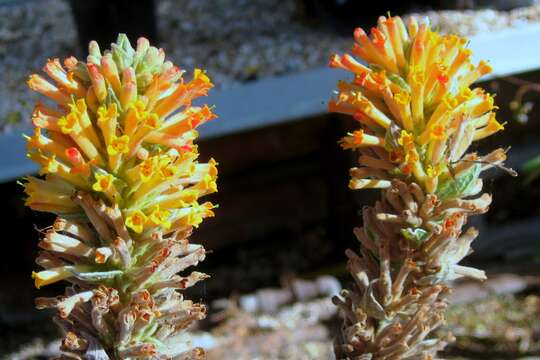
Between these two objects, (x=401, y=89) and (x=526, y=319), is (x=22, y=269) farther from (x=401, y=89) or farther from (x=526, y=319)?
(x=401, y=89)

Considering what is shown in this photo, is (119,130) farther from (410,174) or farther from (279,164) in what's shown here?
(279,164)

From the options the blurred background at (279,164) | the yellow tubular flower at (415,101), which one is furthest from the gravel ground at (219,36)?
the yellow tubular flower at (415,101)

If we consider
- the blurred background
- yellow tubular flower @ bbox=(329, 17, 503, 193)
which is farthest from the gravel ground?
yellow tubular flower @ bbox=(329, 17, 503, 193)

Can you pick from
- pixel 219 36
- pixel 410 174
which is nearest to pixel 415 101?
pixel 410 174

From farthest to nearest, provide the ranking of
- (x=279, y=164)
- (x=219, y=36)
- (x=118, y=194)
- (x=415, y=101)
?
(x=219, y=36)
(x=279, y=164)
(x=415, y=101)
(x=118, y=194)

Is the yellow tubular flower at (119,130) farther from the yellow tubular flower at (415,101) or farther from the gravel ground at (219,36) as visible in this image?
the gravel ground at (219,36)

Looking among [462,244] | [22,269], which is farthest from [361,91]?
[22,269]

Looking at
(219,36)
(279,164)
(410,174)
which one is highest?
(219,36)

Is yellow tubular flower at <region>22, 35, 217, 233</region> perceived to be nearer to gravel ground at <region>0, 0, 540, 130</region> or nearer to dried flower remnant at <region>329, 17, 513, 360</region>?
dried flower remnant at <region>329, 17, 513, 360</region>
